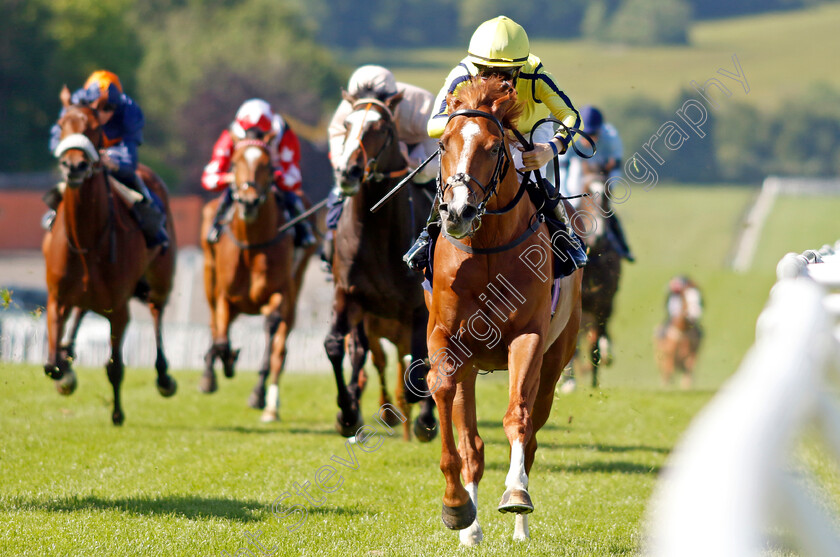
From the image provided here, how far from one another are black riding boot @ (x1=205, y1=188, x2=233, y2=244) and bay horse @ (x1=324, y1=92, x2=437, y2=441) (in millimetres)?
3390

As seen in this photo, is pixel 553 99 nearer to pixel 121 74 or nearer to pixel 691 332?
pixel 691 332

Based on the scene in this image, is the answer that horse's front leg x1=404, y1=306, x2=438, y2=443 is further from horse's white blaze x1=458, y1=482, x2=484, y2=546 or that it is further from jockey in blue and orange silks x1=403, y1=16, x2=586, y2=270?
horse's white blaze x1=458, y1=482, x2=484, y2=546

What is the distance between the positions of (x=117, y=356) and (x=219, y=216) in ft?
6.62

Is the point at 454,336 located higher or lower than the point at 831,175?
lower

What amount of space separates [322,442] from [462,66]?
13.2ft

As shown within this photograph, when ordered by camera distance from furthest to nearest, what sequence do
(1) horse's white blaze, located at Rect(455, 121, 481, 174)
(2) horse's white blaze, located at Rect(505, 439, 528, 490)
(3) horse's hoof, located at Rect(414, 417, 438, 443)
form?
(3) horse's hoof, located at Rect(414, 417, 438, 443), (1) horse's white blaze, located at Rect(455, 121, 481, 174), (2) horse's white blaze, located at Rect(505, 439, 528, 490)

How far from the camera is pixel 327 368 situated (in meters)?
19.4

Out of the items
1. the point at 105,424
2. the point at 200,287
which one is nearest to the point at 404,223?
the point at 105,424

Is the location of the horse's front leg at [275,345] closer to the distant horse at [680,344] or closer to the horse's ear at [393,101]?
the horse's ear at [393,101]

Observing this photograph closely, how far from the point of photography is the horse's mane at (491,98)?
5.18 m

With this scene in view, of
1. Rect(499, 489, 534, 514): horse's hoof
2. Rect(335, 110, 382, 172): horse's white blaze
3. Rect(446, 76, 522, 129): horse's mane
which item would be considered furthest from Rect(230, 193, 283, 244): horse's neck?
Rect(499, 489, 534, 514): horse's hoof

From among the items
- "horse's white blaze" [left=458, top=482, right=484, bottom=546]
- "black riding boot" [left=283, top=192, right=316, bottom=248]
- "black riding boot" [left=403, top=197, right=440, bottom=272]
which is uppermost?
"black riding boot" [left=283, top=192, right=316, bottom=248]

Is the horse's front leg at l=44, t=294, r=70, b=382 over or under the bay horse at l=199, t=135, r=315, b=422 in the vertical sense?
under

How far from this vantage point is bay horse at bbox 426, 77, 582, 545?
4977 millimetres
